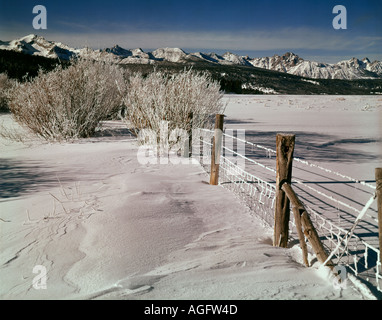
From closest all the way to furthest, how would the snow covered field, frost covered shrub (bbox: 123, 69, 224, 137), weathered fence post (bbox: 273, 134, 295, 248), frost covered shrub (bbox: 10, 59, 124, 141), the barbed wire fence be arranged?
the snow covered field
the barbed wire fence
weathered fence post (bbox: 273, 134, 295, 248)
frost covered shrub (bbox: 123, 69, 224, 137)
frost covered shrub (bbox: 10, 59, 124, 141)

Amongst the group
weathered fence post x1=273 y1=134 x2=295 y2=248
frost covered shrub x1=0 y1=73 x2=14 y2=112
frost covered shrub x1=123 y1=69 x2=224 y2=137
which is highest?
frost covered shrub x1=0 y1=73 x2=14 y2=112

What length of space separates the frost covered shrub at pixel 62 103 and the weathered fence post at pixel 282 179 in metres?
7.42

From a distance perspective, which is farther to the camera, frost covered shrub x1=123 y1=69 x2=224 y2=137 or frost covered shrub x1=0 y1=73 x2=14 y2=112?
frost covered shrub x1=0 y1=73 x2=14 y2=112

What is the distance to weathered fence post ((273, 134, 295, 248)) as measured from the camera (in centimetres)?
288

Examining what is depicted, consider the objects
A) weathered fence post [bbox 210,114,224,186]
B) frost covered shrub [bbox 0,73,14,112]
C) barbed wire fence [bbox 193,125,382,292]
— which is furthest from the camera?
frost covered shrub [bbox 0,73,14,112]

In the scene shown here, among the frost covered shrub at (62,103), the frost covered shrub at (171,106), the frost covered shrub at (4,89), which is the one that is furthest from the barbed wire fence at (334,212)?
the frost covered shrub at (4,89)

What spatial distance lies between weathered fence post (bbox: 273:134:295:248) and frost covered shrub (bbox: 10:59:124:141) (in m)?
7.42

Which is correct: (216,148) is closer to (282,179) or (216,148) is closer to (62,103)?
(282,179)

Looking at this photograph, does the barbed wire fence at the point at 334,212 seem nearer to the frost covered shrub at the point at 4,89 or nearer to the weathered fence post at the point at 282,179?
the weathered fence post at the point at 282,179

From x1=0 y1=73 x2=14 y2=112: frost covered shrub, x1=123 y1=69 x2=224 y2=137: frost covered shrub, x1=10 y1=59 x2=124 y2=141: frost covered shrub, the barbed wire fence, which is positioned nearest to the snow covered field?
the barbed wire fence

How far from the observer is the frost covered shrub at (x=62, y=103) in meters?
9.40

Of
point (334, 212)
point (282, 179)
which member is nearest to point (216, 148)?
point (334, 212)

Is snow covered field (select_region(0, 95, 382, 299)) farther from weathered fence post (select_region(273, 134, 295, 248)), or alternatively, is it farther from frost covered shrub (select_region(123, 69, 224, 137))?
frost covered shrub (select_region(123, 69, 224, 137))
